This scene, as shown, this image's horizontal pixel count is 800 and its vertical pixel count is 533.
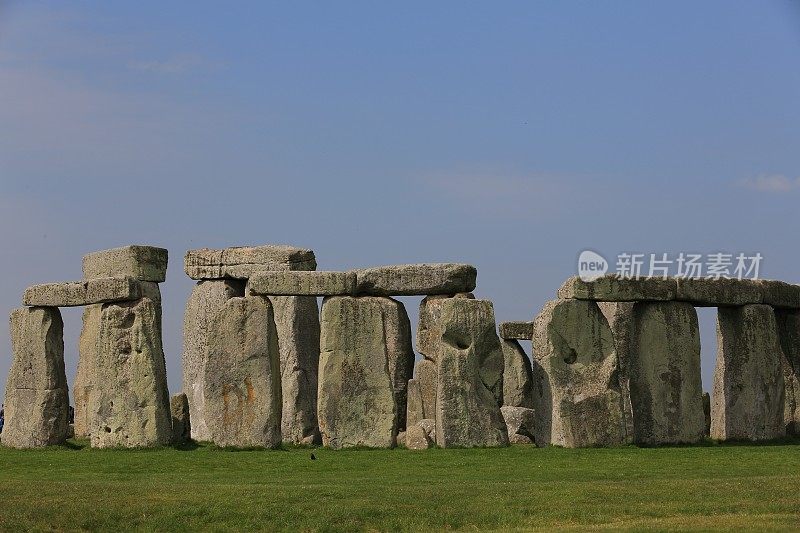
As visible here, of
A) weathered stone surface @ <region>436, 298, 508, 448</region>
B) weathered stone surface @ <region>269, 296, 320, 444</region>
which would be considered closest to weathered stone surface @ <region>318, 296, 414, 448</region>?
weathered stone surface @ <region>436, 298, 508, 448</region>

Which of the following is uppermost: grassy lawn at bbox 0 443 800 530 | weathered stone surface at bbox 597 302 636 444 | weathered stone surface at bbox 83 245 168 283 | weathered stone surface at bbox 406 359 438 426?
weathered stone surface at bbox 83 245 168 283

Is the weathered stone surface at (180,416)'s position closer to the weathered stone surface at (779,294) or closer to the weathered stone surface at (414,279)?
the weathered stone surface at (414,279)

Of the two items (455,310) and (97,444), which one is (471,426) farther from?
(97,444)

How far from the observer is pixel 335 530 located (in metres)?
21.2

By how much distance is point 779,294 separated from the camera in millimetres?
33281

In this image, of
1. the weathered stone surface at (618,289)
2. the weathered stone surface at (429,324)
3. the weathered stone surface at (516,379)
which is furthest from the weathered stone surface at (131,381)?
the weathered stone surface at (516,379)

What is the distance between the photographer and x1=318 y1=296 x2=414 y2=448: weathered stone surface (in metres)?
30.1

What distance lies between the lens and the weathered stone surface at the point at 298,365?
33531 mm

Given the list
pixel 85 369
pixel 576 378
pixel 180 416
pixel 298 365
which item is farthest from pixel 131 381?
pixel 576 378

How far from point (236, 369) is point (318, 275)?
212 cm

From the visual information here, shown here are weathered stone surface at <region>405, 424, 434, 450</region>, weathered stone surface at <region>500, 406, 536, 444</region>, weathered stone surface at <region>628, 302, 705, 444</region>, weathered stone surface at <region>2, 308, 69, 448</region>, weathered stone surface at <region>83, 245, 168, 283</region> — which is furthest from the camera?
weathered stone surface at <region>83, 245, 168, 283</region>

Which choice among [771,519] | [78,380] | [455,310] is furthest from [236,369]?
[771,519]

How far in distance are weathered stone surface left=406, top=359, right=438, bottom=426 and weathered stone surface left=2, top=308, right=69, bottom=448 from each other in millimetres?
6218

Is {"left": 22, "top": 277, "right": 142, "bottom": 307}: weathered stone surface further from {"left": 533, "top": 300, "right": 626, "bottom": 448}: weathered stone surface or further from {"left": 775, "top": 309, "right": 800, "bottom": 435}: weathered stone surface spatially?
{"left": 775, "top": 309, "right": 800, "bottom": 435}: weathered stone surface
